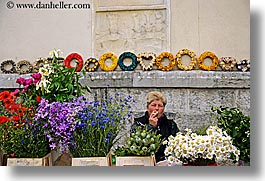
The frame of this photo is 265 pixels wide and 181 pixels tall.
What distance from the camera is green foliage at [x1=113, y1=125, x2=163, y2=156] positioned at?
2.02m

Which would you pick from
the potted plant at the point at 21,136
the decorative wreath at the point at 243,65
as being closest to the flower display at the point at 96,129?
the potted plant at the point at 21,136

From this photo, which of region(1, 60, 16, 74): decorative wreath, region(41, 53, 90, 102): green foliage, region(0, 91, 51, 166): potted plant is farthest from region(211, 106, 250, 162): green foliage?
region(1, 60, 16, 74): decorative wreath

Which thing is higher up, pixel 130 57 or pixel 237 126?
pixel 130 57

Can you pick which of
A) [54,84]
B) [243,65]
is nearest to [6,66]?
[54,84]

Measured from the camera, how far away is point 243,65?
2.04 m

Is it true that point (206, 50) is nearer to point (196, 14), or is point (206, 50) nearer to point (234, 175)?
point (196, 14)

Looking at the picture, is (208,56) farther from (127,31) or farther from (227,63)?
(127,31)

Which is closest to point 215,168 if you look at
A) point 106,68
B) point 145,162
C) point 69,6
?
point 145,162

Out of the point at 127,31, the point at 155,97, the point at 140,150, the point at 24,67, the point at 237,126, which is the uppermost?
the point at 127,31

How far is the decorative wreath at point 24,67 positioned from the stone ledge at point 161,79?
0.02m

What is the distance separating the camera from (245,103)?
203 centimetres

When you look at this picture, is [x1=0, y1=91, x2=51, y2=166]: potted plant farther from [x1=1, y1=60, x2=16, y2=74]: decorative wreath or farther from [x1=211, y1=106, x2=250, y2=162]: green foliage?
[x1=211, y1=106, x2=250, y2=162]: green foliage

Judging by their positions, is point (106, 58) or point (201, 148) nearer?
point (201, 148)

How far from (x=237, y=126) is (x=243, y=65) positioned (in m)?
0.26
